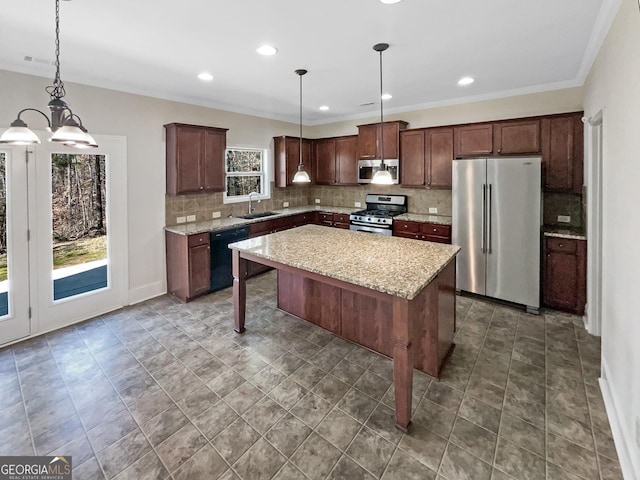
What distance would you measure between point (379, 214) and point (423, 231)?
0.80 metres

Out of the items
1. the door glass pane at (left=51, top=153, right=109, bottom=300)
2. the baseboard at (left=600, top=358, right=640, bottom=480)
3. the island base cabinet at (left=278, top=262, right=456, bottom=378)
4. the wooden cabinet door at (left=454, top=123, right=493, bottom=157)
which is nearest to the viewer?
the baseboard at (left=600, top=358, right=640, bottom=480)

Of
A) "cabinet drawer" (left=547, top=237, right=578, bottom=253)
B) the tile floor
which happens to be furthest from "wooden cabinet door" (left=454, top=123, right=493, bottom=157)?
the tile floor

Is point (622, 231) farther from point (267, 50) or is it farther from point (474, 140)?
point (267, 50)

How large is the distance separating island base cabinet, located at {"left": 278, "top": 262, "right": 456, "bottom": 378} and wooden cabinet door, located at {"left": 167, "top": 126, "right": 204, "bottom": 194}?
188 cm


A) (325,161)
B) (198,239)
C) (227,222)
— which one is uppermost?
(325,161)

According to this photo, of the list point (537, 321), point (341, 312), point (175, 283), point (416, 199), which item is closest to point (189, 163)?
point (175, 283)

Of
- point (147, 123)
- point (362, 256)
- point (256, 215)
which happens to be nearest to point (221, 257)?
point (256, 215)

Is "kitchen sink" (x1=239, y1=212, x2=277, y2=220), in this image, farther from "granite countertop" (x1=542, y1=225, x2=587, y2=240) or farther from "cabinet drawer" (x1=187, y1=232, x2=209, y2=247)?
"granite countertop" (x1=542, y1=225, x2=587, y2=240)

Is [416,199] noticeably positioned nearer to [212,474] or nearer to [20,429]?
[212,474]

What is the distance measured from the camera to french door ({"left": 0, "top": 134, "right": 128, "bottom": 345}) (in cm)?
320

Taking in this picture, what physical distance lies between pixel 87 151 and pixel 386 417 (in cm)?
400

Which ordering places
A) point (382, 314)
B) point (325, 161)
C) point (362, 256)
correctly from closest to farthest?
1. point (362, 256)
2. point (382, 314)
3. point (325, 161)

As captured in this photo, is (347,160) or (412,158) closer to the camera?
(412,158)

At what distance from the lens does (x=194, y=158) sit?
4.43 m
